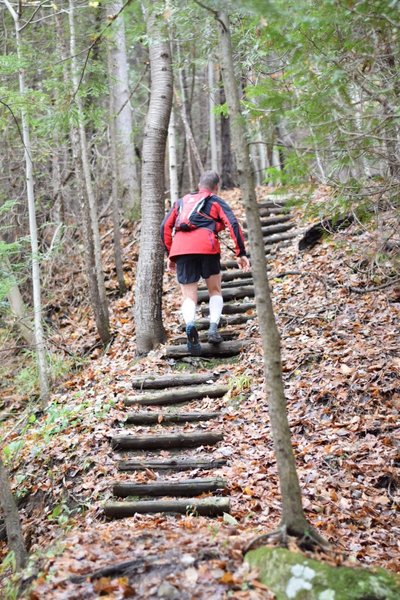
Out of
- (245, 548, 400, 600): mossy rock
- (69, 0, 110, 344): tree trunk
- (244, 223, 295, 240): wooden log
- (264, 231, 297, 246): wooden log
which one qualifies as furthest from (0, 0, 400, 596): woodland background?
(244, 223, 295, 240): wooden log

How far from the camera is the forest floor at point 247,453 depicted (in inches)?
137

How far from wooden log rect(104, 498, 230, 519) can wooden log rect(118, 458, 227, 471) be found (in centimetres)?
62

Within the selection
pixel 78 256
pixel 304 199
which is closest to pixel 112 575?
pixel 304 199

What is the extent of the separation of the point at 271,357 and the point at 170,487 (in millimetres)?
2156

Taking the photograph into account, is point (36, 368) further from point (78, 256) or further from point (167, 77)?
point (167, 77)

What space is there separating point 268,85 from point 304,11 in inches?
49.0

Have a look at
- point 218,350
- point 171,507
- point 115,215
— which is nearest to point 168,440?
point 171,507

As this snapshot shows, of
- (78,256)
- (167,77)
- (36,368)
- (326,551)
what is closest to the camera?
(326,551)

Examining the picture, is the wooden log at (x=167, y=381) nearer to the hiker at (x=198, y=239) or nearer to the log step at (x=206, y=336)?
the hiker at (x=198, y=239)

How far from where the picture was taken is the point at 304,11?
148 inches

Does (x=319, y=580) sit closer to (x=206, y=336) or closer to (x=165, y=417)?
(x=165, y=417)

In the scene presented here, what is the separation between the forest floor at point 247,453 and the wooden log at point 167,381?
180 mm

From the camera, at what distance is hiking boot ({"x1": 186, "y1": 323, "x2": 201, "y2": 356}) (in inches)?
291

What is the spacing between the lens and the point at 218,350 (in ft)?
25.1
